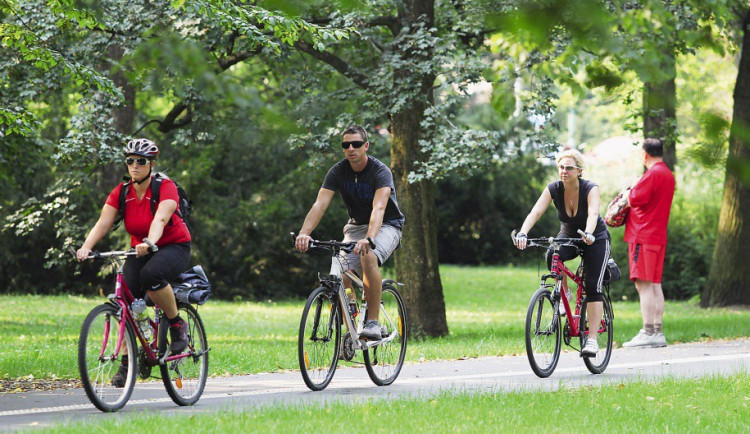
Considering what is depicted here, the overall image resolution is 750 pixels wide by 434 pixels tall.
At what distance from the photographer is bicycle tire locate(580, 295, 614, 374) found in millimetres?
9227

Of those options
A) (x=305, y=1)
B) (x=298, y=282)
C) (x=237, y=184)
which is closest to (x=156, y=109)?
(x=237, y=184)

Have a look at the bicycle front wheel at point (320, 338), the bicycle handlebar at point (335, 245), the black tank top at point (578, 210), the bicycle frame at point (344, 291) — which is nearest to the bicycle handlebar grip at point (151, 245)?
the bicycle handlebar at point (335, 245)

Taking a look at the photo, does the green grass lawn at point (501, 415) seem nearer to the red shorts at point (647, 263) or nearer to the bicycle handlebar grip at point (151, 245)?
the bicycle handlebar grip at point (151, 245)

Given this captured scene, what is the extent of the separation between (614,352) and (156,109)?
48.0 ft

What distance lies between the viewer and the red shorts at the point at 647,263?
11.6 m

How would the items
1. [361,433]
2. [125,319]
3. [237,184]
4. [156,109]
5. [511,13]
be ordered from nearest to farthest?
[511,13] < [361,433] < [125,319] < [156,109] < [237,184]

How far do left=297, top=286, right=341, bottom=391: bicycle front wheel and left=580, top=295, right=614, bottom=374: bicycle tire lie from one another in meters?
2.35

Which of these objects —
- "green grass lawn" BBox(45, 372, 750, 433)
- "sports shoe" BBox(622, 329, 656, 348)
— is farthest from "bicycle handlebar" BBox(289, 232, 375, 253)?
"sports shoe" BBox(622, 329, 656, 348)

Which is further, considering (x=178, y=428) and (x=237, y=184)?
(x=237, y=184)

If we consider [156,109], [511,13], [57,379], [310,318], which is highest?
[156,109]

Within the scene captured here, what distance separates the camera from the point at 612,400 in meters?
7.41

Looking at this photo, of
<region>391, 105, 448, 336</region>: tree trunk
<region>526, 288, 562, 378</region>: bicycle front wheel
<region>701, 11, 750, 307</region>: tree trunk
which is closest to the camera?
<region>526, 288, 562, 378</region>: bicycle front wheel

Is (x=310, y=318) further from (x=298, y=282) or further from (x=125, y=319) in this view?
(x=298, y=282)

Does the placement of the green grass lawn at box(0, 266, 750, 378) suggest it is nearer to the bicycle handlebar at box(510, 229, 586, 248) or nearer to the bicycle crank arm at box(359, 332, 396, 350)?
the bicycle crank arm at box(359, 332, 396, 350)
